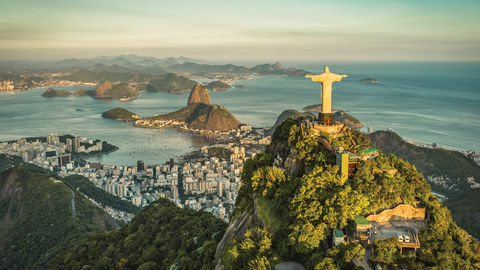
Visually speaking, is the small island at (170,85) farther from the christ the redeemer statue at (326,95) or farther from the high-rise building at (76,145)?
the christ the redeemer statue at (326,95)

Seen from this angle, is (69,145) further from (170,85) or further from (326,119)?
(170,85)

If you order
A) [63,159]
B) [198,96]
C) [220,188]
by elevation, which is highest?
[198,96]

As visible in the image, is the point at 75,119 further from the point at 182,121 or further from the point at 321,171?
the point at 321,171

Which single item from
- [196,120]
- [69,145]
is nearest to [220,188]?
[69,145]

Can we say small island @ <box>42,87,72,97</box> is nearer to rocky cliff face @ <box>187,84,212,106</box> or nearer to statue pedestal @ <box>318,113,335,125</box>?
rocky cliff face @ <box>187,84,212,106</box>

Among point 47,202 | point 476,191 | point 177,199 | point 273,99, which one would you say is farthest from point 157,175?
point 273,99

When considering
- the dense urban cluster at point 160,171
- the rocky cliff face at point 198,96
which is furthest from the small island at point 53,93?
the dense urban cluster at point 160,171

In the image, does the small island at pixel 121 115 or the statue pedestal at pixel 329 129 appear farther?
the small island at pixel 121 115

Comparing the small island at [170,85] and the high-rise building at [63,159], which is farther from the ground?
the small island at [170,85]

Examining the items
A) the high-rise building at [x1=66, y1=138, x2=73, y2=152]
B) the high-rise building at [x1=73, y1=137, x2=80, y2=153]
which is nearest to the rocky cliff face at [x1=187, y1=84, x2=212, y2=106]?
the high-rise building at [x1=73, y1=137, x2=80, y2=153]
